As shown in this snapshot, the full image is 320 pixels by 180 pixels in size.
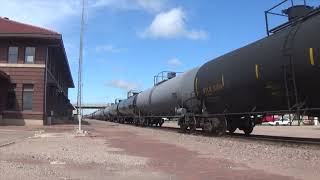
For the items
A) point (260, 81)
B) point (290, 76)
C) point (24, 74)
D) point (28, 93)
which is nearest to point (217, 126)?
point (260, 81)

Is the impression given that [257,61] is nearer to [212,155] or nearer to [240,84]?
[240,84]

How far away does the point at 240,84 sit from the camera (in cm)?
1819

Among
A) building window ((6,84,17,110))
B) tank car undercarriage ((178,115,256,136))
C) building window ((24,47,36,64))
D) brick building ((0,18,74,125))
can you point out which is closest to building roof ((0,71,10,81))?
brick building ((0,18,74,125))

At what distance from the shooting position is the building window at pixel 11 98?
132ft

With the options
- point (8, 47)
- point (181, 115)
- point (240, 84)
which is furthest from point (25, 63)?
point (240, 84)

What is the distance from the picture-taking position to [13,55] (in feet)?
136

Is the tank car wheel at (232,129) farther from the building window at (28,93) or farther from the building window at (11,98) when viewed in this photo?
the building window at (11,98)

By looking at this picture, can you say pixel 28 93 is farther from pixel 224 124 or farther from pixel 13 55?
pixel 224 124

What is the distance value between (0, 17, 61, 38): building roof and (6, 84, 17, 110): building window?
4424mm

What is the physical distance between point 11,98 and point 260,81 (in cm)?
2892

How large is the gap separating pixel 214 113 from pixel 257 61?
242 inches

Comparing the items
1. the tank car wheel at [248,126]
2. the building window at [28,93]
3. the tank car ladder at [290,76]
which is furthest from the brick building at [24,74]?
the tank car ladder at [290,76]

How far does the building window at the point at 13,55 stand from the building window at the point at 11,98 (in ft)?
7.12

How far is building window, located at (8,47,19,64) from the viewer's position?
41.2 m
